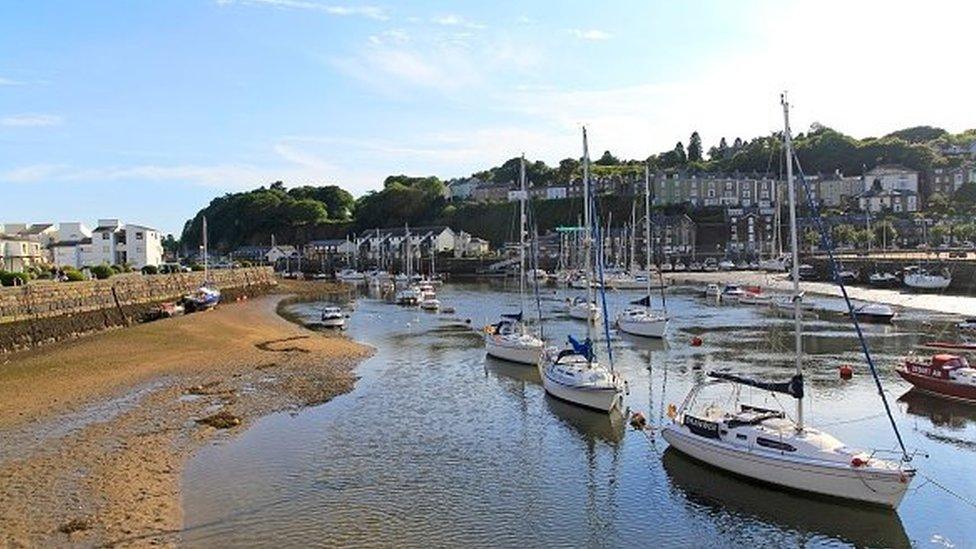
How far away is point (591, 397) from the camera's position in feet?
100

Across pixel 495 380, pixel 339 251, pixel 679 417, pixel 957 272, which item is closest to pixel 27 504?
pixel 679 417

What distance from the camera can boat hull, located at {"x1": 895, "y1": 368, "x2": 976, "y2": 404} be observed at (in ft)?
104

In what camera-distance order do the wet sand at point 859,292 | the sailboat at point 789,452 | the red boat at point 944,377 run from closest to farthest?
the sailboat at point 789,452 → the red boat at point 944,377 → the wet sand at point 859,292

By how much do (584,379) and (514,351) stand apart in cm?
1148

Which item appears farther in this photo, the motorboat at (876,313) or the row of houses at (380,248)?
the row of houses at (380,248)

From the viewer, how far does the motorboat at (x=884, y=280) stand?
9088 cm

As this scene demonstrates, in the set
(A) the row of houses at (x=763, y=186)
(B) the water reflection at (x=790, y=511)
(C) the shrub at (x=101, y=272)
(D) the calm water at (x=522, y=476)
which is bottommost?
(B) the water reflection at (x=790, y=511)

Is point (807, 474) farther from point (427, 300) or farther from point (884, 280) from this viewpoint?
point (884, 280)

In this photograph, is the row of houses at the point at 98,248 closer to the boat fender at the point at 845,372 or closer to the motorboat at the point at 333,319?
the motorboat at the point at 333,319

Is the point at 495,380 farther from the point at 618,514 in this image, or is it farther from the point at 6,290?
the point at 6,290

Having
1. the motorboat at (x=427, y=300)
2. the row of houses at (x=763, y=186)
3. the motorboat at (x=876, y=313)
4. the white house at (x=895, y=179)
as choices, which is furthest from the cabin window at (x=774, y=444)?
the white house at (x=895, y=179)

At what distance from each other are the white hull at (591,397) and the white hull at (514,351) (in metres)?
8.47

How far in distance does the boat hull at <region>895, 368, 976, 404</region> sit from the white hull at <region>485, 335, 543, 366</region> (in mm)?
16300

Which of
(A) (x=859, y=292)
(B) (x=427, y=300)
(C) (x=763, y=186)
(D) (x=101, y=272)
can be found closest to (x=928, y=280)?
(A) (x=859, y=292)
